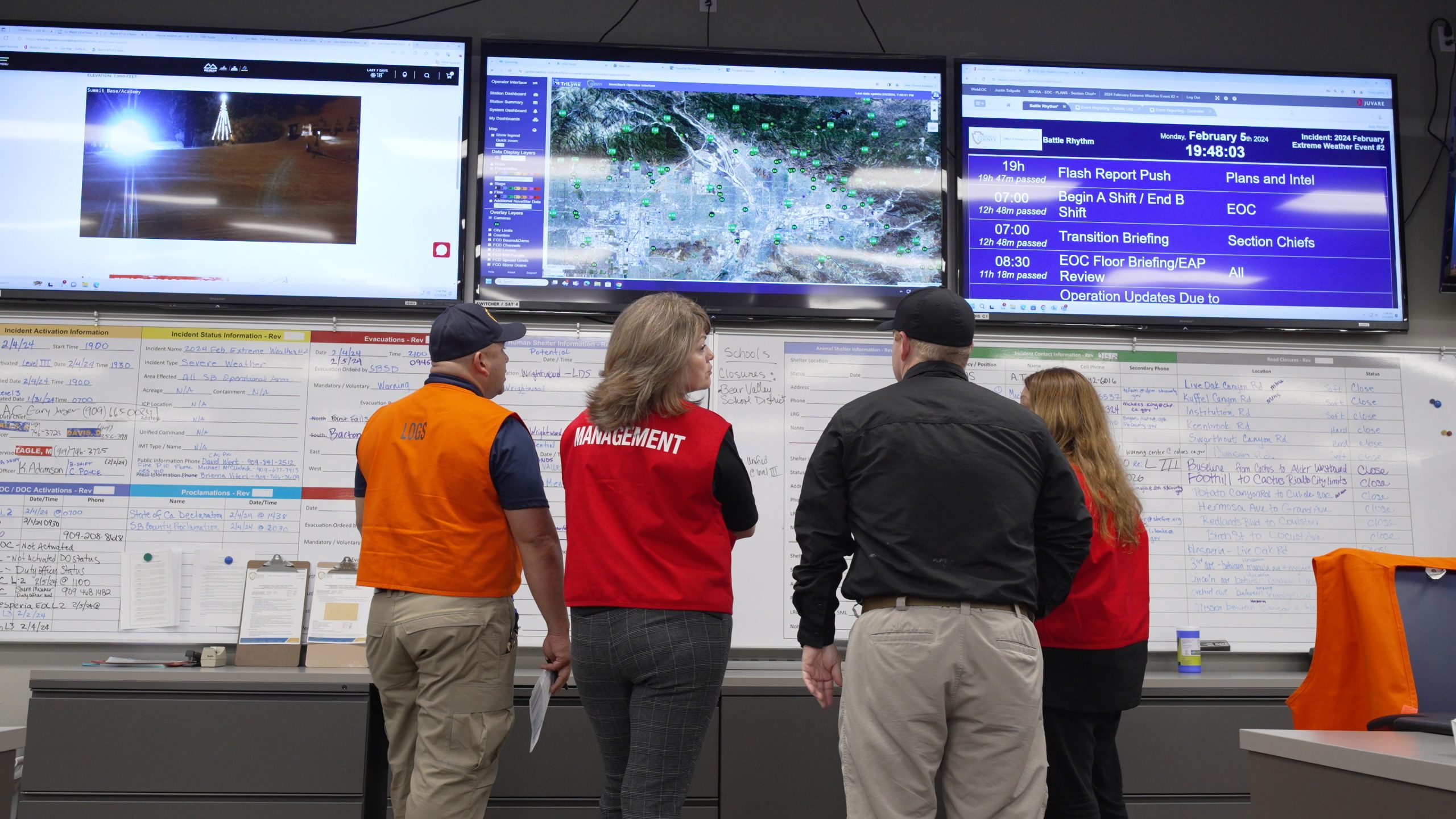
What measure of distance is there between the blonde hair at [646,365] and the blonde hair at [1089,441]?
88cm

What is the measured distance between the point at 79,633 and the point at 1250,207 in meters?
4.16

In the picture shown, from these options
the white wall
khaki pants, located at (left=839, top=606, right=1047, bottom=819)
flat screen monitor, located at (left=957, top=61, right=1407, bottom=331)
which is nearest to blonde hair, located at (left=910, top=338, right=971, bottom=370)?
khaki pants, located at (left=839, top=606, right=1047, bottom=819)

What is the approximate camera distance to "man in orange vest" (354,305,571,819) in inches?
83.6

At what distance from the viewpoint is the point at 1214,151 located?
139 inches

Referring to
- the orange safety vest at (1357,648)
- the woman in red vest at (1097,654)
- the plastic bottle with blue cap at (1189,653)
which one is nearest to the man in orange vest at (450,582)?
the woman in red vest at (1097,654)

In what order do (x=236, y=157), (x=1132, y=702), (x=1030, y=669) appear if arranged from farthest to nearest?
1. (x=236, y=157)
2. (x=1132, y=702)
3. (x=1030, y=669)

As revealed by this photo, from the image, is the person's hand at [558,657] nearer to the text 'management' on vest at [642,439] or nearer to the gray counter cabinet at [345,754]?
the text 'management' on vest at [642,439]

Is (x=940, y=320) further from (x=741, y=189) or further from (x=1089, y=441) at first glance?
(x=741, y=189)

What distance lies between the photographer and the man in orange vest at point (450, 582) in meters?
2.12

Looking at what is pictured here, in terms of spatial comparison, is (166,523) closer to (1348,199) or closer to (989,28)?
(989,28)

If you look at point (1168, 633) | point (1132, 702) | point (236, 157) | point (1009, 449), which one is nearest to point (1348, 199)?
point (1168, 633)

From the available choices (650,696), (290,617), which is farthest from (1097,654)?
(290,617)

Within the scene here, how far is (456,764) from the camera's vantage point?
2.11 metres

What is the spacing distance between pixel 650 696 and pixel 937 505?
2.12ft
